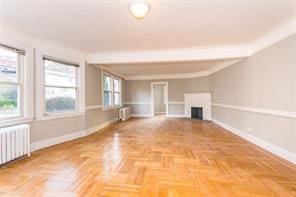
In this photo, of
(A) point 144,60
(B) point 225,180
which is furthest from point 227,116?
(B) point 225,180

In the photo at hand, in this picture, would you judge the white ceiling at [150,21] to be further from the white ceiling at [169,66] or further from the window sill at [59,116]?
the white ceiling at [169,66]

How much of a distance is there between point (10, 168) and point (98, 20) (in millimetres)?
2644

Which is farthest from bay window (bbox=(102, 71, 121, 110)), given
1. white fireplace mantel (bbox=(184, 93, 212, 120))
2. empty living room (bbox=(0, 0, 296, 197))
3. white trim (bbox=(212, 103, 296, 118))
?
white trim (bbox=(212, 103, 296, 118))

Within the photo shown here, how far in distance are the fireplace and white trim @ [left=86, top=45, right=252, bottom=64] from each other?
4565 mm

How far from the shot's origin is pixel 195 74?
9289 mm

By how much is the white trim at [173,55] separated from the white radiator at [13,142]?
2.61 metres

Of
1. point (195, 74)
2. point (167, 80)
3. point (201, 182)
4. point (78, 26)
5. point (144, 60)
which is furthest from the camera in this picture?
point (167, 80)

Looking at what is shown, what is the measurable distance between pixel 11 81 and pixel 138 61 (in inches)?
110

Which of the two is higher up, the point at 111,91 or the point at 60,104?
the point at 111,91

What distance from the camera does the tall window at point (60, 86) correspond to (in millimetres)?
4328

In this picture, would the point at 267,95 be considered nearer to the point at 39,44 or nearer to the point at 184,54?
the point at 184,54

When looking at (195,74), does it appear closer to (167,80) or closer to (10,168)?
(167,80)

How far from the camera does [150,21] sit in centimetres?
296

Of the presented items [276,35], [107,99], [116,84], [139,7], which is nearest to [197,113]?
[116,84]
